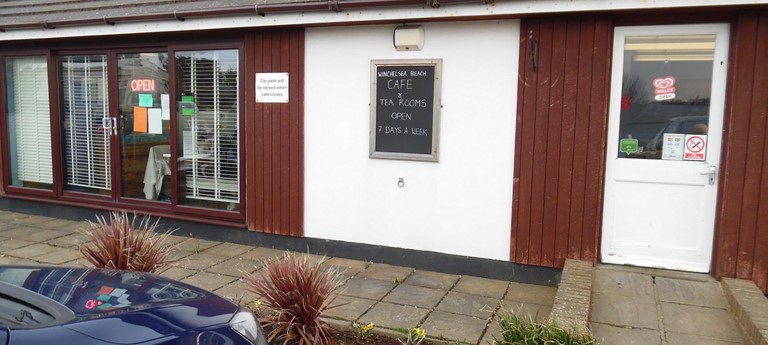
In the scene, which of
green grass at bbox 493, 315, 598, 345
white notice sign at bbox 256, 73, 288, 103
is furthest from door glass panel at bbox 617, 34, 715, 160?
white notice sign at bbox 256, 73, 288, 103

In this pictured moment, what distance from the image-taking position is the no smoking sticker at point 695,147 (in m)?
4.88

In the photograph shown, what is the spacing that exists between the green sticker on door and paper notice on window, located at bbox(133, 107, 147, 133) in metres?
5.70

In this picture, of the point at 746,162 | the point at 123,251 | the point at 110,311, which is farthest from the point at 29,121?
the point at 746,162

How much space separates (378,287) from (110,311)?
10.4 feet

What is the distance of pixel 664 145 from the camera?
5.00 meters

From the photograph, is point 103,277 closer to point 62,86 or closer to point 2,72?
point 62,86

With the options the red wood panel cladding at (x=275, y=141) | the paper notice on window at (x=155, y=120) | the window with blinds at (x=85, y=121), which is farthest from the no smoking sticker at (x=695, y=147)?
the window with blinds at (x=85, y=121)

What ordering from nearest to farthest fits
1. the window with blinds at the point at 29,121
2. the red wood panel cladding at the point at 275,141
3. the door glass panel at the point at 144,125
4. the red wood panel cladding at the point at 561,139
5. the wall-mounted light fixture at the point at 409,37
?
1. the red wood panel cladding at the point at 561,139
2. the wall-mounted light fixture at the point at 409,37
3. the red wood panel cladding at the point at 275,141
4. the door glass panel at the point at 144,125
5. the window with blinds at the point at 29,121

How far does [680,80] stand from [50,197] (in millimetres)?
8069

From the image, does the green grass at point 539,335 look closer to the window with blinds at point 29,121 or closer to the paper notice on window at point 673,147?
the paper notice on window at point 673,147

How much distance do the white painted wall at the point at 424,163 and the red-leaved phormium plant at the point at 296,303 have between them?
80.6 inches

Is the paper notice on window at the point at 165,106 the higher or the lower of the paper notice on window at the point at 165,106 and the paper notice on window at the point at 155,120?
the higher

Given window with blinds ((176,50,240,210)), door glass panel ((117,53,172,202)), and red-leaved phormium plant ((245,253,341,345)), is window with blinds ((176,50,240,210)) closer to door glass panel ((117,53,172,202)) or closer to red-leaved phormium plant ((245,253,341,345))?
door glass panel ((117,53,172,202))

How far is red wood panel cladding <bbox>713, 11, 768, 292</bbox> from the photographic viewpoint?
458cm
